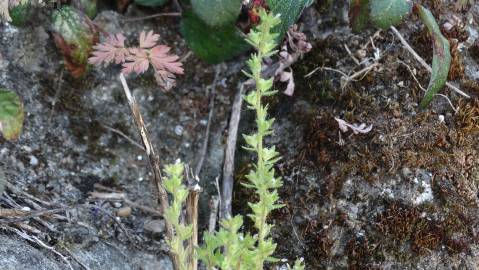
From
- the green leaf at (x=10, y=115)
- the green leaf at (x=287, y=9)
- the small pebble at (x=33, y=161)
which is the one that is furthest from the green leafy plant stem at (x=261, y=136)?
the small pebble at (x=33, y=161)

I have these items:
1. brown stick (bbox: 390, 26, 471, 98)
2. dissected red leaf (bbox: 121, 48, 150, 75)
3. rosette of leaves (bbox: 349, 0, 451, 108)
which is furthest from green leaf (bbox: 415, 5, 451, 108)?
dissected red leaf (bbox: 121, 48, 150, 75)

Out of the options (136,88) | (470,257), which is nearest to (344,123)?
(470,257)

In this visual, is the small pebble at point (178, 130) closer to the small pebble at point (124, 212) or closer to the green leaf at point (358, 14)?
the small pebble at point (124, 212)

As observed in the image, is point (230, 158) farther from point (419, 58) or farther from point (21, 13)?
point (21, 13)

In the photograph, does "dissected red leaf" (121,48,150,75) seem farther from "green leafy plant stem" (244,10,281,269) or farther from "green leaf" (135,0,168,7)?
"green leafy plant stem" (244,10,281,269)

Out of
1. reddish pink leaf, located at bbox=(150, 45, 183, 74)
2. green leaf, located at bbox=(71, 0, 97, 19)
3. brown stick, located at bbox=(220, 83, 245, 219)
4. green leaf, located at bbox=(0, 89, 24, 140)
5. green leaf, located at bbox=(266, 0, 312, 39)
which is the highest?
green leaf, located at bbox=(266, 0, 312, 39)

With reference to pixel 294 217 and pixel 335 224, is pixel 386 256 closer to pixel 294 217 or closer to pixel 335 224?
pixel 335 224
